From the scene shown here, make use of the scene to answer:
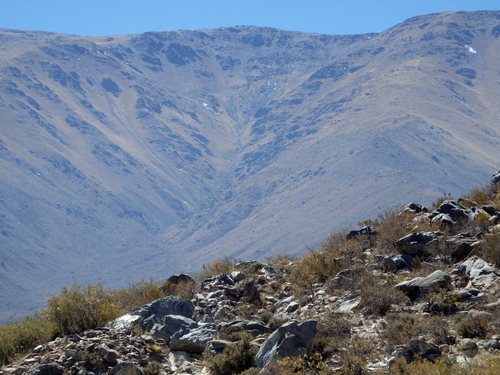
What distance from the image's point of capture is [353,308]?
14.5m

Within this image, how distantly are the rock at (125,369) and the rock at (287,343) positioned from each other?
2119mm

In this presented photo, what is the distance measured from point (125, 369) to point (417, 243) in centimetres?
797

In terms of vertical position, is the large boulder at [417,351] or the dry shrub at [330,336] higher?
the dry shrub at [330,336]

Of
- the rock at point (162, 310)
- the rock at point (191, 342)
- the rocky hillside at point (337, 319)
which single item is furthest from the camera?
the rock at point (162, 310)

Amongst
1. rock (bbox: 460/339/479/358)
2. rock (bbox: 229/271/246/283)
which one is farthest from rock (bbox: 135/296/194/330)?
rock (bbox: 460/339/479/358)

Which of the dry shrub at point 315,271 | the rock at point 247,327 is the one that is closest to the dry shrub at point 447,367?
the rock at point 247,327

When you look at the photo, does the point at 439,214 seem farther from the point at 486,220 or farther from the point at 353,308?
the point at 353,308

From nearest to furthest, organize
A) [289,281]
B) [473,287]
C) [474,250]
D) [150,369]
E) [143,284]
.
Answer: [150,369]
[473,287]
[474,250]
[289,281]
[143,284]

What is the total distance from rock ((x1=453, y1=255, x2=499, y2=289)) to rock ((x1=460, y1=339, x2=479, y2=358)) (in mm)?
2535

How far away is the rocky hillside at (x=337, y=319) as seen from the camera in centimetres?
1177

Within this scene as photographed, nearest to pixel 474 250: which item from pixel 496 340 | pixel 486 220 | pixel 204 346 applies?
pixel 486 220

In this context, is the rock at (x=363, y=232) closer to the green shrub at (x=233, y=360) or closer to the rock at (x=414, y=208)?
the rock at (x=414, y=208)

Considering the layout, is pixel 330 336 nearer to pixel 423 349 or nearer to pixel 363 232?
pixel 423 349

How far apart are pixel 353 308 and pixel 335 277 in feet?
7.30
